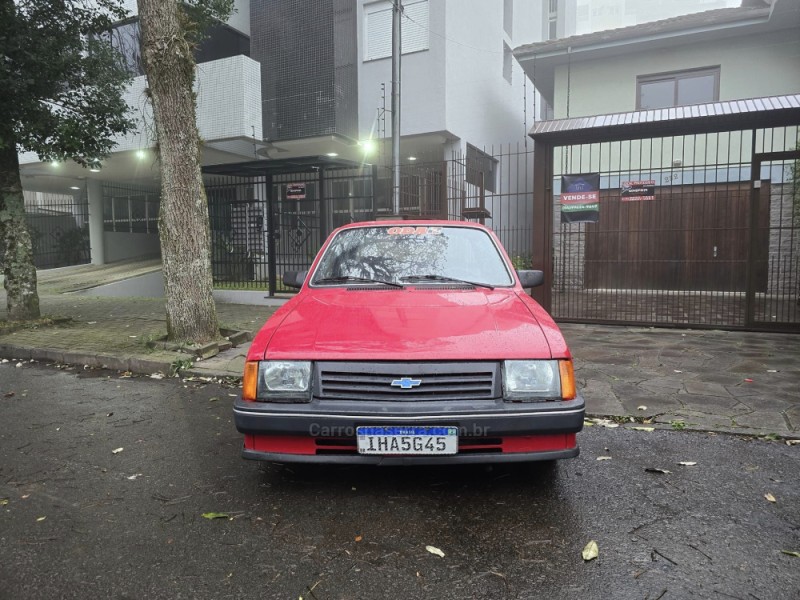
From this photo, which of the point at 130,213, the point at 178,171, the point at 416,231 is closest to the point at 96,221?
the point at 130,213

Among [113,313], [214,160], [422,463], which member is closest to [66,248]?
[214,160]

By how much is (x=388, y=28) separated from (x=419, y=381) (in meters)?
13.1

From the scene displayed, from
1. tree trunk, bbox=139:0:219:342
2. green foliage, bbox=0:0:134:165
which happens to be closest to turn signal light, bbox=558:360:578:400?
tree trunk, bbox=139:0:219:342

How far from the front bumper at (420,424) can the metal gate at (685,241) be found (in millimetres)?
6239

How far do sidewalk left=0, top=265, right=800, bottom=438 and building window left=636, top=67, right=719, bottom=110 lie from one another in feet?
25.9

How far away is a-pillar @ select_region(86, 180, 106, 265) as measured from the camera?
19906 mm

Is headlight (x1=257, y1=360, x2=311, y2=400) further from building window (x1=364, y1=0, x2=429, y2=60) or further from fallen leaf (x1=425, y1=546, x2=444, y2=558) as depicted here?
building window (x1=364, y1=0, x2=429, y2=60)

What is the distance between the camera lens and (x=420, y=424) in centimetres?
262

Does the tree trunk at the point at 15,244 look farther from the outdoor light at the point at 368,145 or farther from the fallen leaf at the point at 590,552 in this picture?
the fallen leaf at the point at 590,552

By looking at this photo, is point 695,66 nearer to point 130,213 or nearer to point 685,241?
point 685,241

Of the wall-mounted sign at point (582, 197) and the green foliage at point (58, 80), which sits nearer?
the green foliage at point (58, 80)

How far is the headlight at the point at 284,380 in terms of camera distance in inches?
109

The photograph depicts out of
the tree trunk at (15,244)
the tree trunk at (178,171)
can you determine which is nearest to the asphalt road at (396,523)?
the tree trunk at (178,171)

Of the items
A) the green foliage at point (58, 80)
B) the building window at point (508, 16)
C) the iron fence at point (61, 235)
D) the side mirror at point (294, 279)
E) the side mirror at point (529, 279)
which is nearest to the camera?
the side mirror at point (529, 279)
